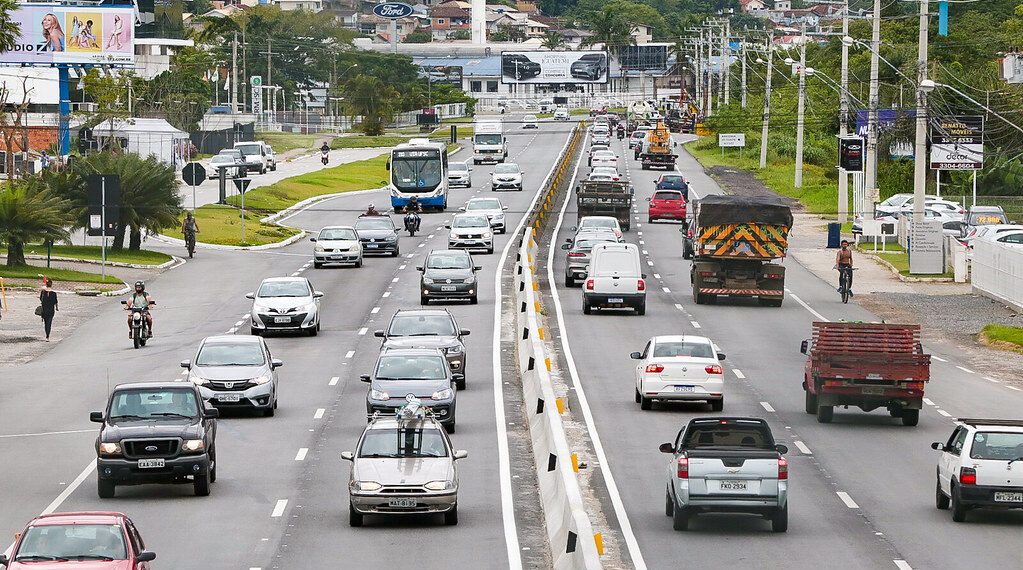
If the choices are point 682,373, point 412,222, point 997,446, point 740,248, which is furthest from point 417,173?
point 997,446

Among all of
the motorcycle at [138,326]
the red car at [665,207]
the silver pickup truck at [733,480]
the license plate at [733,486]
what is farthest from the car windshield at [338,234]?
the license plate at [733,486]

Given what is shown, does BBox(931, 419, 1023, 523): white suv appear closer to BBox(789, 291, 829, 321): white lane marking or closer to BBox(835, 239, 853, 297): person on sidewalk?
BBox(789, 291, 829, 321): white lane marking

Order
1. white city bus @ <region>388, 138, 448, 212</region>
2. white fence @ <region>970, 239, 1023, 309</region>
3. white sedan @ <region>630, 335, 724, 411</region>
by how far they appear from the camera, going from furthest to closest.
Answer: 1. white city bus @ <region>388, 138, 448, 212</region>
2. white fence @ <region>970, 239, 1023, 309</region>
3. white sedan @ <region>630, 335, 724, 411</region>

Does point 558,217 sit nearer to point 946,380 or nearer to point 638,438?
point 946,380

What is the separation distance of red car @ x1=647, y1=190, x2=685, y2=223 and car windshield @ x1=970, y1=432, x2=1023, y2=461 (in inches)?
2200

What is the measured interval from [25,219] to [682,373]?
32.3 metres

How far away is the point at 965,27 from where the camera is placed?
436 ft

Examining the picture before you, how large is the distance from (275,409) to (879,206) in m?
56.4

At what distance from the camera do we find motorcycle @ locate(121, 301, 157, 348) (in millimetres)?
39969

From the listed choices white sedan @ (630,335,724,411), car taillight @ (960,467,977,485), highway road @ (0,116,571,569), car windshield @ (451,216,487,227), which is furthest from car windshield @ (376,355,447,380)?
car windshield @ (451,216,487,227)

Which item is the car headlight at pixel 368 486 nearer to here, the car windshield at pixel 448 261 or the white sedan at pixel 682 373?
the white sedan at pixel 682 373

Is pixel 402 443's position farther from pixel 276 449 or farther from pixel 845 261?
pixel 845 261

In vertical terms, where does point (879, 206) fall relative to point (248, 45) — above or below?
below

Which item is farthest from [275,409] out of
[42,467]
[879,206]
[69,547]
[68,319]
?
[879,206]
